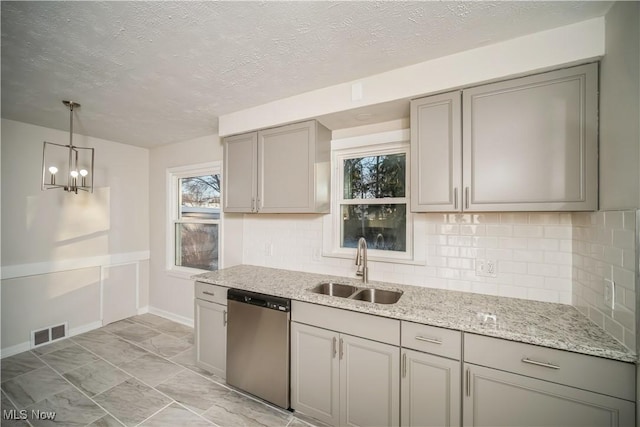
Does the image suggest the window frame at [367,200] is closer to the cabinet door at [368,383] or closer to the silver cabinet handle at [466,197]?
the silver cabinet handle at [466,197]

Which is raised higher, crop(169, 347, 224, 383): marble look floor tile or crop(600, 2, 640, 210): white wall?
crop(600, 2, 640, 210): white wall

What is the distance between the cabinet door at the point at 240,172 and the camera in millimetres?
2605

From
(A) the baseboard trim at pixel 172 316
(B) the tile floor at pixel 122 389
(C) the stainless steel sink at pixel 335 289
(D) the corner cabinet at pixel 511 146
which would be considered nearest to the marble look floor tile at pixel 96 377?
(B) the tile floor at pixel 122 389

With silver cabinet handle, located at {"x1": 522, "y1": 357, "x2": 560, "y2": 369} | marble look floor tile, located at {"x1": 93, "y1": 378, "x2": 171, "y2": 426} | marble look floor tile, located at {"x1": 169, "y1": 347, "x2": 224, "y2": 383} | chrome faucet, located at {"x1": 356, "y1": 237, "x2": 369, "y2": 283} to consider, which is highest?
chrome faucet, located at {"x1": 356, "y1": 237, "x2": 369, "y2": 283}

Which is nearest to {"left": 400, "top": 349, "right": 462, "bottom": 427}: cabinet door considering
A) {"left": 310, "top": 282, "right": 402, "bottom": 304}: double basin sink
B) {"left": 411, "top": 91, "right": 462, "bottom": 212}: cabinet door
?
{"left": 310, "top": 282, "right": 402, "bottom": 304}: double basin sink

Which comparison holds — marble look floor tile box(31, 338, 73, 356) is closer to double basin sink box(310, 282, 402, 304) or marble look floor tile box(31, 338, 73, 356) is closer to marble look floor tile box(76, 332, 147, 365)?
marble look floor tile box(76, 332, 147, 365)

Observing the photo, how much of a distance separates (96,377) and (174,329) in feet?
3.41

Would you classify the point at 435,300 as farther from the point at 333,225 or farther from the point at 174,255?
the point at 174,255

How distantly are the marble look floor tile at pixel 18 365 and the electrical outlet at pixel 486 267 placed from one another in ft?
13.5

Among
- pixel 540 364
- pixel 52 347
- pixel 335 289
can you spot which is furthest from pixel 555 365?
pixel 52 347

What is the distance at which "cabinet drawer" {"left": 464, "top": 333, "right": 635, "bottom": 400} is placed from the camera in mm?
1149

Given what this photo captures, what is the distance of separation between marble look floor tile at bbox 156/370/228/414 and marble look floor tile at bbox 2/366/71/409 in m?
0.88

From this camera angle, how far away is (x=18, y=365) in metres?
2.61

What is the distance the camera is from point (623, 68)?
123 cm
